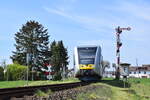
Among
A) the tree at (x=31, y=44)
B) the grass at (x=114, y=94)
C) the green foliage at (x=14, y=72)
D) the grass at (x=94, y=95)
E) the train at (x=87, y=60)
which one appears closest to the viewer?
the grass at (x=94, y=95)

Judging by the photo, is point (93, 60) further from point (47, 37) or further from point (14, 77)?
point (47, 37)

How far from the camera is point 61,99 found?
14602mm

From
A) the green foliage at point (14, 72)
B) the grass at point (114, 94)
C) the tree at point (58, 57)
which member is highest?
the tree at point (58, 57)

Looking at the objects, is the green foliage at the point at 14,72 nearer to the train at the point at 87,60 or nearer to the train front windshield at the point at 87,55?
the train at the point at 87,60

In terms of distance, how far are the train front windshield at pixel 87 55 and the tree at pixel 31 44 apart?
6448 cm

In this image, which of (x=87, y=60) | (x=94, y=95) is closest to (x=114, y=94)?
(x=94, y=95)

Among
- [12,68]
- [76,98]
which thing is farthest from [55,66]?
[76,98]

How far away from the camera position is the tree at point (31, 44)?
10125 cm

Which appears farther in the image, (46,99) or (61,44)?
(61,44)

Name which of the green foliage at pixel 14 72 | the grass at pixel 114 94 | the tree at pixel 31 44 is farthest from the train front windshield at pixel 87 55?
the tree at pixel 31 44

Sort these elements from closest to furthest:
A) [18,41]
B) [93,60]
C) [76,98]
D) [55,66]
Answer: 1. [76,98]
2. [93,60]
3. [18,41]
4. [55,66]

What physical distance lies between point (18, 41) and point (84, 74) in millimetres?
68803

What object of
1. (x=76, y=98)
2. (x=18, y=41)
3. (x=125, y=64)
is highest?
(x=18, y=41)

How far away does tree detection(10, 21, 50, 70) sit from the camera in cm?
10125
